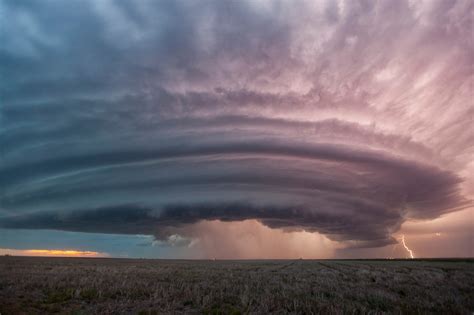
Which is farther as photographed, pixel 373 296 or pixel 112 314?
pixel 373 296

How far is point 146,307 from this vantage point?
619 inches

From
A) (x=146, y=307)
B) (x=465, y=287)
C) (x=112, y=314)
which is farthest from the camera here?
(x=465, y=287)

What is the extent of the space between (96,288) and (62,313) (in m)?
6.27

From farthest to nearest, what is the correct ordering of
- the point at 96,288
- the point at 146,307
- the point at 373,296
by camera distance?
the point at 96,288 < the point at 373,296 < the point at 146,307

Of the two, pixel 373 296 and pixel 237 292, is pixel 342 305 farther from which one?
pixel 237 292

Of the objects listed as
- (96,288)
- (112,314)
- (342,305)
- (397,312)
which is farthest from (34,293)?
(397,312)

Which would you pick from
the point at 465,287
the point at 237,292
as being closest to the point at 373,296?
the point at 237,292

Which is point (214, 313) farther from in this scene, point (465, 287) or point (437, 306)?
point (465, 287)

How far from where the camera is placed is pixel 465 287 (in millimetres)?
25297

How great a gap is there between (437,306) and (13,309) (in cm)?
1856

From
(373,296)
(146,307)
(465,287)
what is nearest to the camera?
(146,307)

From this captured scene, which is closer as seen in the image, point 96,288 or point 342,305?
point 342,305

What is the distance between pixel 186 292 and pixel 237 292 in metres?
2.97

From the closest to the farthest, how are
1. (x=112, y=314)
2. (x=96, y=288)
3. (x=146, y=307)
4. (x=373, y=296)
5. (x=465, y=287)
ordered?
(x=112, y=314) → (x=146, y=307) → (x=373, y=296) → (x=96, y=288) → (x=465, y=287)
